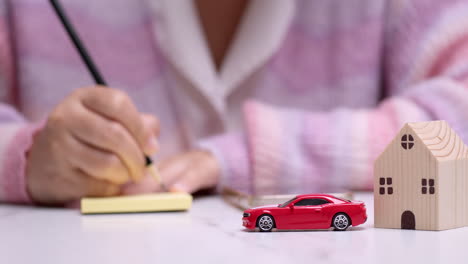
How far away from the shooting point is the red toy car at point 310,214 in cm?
41

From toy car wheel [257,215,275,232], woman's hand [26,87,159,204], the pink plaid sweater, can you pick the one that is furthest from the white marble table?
the pink plaid sweater

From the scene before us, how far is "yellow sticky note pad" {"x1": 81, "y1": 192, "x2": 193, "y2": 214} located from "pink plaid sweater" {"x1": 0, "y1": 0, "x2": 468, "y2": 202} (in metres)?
0.33

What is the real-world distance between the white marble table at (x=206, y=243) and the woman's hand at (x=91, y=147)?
0.11 meters

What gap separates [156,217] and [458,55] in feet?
2.04

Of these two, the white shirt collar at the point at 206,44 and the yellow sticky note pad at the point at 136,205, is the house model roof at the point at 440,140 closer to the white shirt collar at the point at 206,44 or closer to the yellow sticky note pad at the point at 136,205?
the yellow sticky note pad at the point at 136,205

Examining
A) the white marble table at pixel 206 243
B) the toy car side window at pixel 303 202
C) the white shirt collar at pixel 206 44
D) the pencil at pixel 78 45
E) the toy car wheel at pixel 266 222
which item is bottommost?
the white marble table at pixel 206 243

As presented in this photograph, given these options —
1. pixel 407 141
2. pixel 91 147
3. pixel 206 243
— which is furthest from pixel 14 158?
pixel 407 141

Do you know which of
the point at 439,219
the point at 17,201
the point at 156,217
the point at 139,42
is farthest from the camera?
the point at 139,42

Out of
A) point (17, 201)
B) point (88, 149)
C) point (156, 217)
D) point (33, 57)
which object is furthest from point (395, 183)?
point (33, 57)

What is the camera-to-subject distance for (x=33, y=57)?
0.95 m

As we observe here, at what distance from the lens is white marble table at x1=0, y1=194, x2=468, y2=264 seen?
345 millimetres

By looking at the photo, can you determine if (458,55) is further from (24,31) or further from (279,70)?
(24,31)

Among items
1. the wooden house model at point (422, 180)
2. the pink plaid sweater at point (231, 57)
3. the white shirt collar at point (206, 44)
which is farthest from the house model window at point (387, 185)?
the white shirt collar at point (206, 44)

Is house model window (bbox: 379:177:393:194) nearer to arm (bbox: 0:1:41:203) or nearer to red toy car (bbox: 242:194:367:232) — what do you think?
red toy car (bbox: 242:194:367:232)
